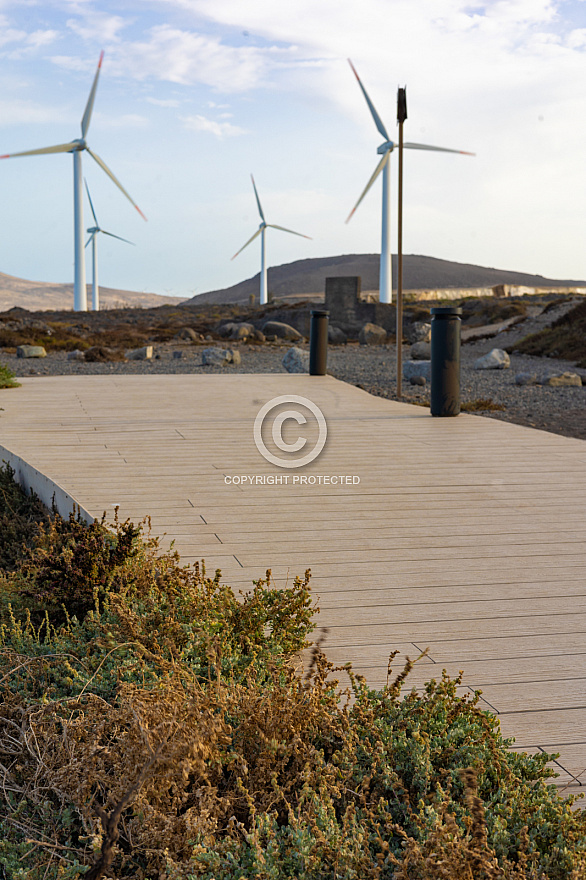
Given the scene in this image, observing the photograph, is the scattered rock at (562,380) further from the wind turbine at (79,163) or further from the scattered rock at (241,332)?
the wind turbine at (79,163)

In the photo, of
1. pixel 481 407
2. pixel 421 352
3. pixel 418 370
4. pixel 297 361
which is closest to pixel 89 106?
pixel 421 352

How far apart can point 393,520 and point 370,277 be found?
113 meters

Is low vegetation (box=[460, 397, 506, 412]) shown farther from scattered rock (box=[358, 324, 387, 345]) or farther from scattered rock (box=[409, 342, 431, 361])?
scattered rock (box=[358, 324, 387, 345])

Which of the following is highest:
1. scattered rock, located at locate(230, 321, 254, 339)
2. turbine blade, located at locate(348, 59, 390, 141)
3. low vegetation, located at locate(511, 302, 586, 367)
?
turbine blade, located at locate(348, 59, 390, 141)

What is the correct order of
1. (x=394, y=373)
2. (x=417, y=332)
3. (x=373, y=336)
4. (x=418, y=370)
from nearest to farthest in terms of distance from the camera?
(x=418, y=370) < (x=394, y=373) < (x=373, y=336) < (x=417, y=332)

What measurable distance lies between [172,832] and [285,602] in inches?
35.0

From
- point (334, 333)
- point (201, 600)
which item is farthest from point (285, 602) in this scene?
point (334, 333)

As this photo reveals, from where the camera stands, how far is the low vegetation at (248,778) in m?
1.36

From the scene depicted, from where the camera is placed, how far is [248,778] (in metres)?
1.58

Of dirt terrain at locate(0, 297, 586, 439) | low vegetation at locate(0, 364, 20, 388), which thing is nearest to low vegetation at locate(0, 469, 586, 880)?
low vegetation at locate(0, 364, 20, 388)

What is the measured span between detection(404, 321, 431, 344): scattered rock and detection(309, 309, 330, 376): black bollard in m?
15.2

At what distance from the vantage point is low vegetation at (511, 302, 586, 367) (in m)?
20.4

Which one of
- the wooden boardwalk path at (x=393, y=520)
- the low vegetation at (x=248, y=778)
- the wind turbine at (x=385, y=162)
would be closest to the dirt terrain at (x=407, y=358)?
the wind turbine at (x=385, y=162)

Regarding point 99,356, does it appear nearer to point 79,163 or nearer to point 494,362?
point 494,362
